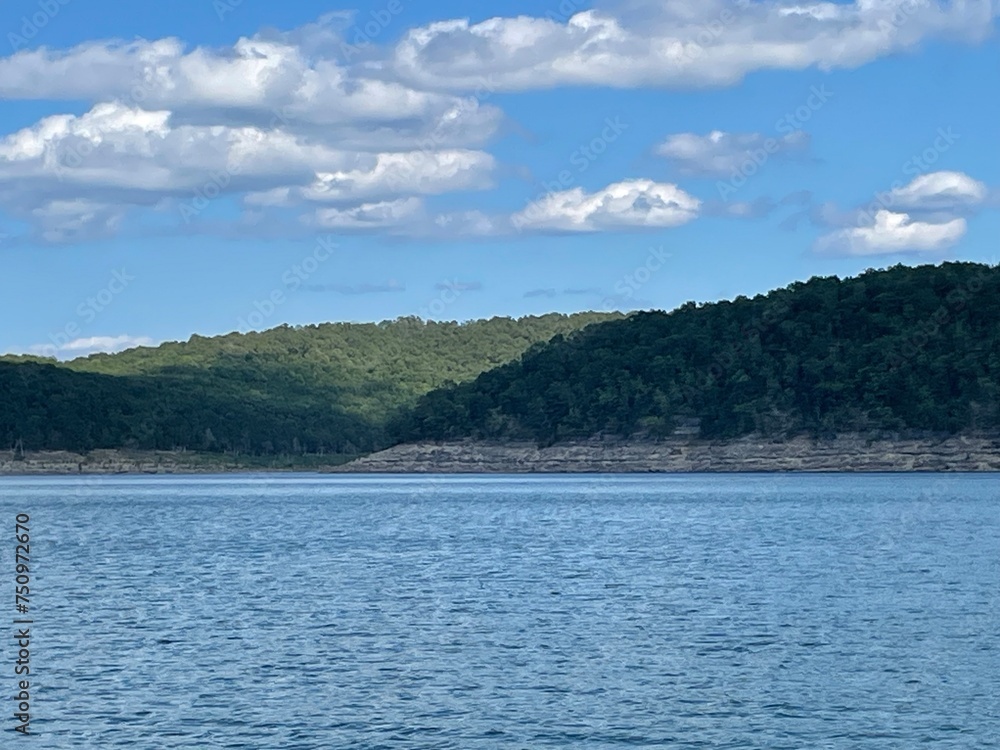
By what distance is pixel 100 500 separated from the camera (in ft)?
556

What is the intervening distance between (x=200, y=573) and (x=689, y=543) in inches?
1161

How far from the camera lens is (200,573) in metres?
66.6

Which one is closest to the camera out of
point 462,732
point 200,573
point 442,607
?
point 462,732

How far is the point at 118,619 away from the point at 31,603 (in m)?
6.69

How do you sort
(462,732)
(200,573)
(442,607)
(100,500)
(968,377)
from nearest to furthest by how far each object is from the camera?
(462,732) → (442,607) → (200,573) → (100,500) → (968,377)

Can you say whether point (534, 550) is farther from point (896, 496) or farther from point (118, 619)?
point (896, 496)

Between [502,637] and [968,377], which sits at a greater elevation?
[968,377]

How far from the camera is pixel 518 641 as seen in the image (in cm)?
4294

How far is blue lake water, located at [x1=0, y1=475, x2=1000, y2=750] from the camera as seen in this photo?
103 feet

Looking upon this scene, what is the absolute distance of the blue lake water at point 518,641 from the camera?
103ft

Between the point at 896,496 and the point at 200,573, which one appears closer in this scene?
the point at 200,573

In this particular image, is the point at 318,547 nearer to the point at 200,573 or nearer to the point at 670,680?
the point at 200,573

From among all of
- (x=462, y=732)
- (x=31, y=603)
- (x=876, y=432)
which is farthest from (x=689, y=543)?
(x=876, y=432)

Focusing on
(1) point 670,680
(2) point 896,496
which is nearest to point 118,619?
(1) point 670,680
